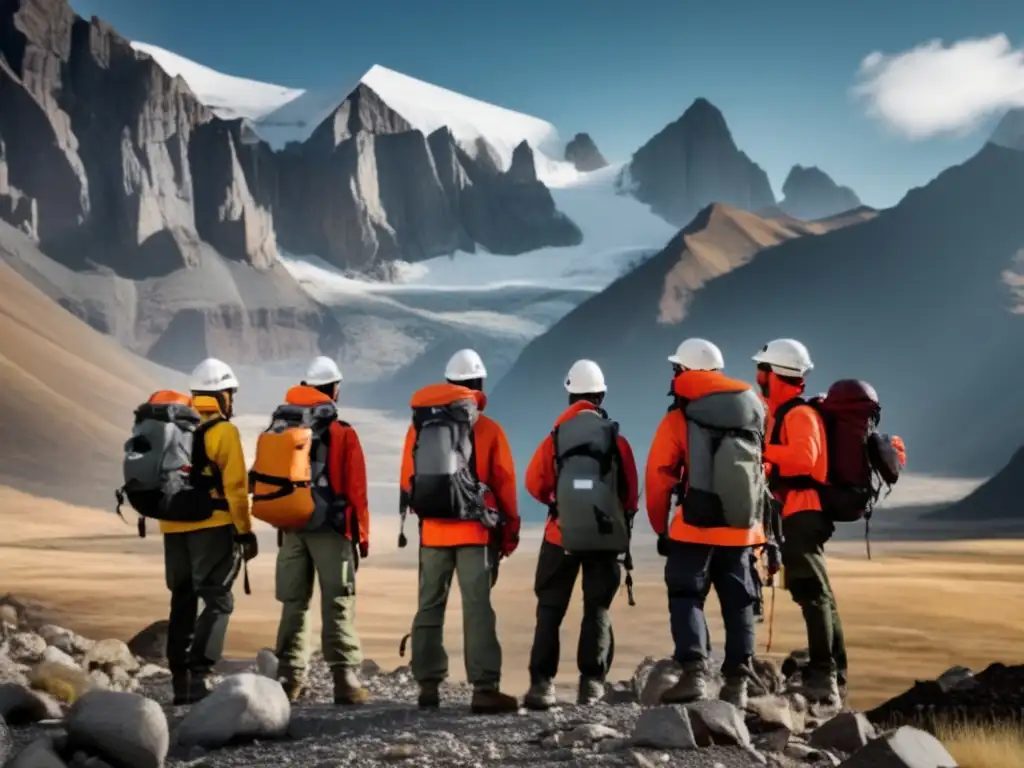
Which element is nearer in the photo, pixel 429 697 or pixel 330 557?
pixel 429 697

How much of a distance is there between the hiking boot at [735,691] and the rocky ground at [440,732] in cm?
8

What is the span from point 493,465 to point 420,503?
0.56 m

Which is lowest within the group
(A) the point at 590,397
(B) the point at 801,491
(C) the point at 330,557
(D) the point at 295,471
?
(C) the point at 330,557

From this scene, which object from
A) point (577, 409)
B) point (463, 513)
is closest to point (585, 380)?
point (577, 409)

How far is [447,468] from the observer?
747 cm

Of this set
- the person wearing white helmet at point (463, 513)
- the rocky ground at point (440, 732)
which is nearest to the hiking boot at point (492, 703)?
the person wearing white helmet at point (463, 513)

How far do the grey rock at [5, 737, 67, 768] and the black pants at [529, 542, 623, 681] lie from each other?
10.2ft

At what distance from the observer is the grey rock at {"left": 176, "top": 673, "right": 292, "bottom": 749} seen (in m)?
7.02

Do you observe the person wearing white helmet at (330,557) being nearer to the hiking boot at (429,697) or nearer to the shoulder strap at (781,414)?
the hiking boot at (429,697)

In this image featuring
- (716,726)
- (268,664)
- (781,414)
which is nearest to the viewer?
(716,726)

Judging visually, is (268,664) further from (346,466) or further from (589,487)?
(589,487)

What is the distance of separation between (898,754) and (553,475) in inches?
113

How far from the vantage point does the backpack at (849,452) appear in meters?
7.96

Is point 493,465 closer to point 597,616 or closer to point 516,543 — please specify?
point 516,543
